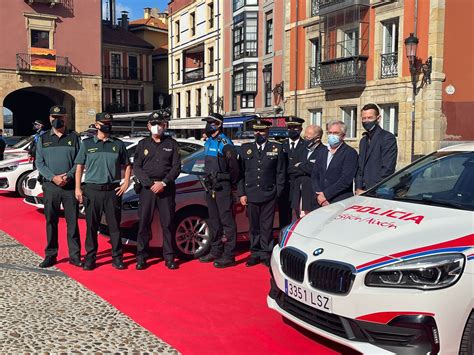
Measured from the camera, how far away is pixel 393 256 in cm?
330

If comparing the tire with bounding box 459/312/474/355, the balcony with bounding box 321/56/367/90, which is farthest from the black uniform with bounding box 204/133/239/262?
the balcony with bounding box 321/56/367/90

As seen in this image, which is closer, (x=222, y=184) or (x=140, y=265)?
(x=140, y=265)

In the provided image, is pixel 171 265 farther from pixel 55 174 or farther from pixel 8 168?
pixel 8 168

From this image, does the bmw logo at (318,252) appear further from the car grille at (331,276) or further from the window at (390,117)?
the window at (390,117)

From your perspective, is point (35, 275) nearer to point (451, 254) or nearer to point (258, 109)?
point (451, 254)

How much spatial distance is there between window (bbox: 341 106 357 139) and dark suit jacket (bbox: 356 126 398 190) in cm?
1700

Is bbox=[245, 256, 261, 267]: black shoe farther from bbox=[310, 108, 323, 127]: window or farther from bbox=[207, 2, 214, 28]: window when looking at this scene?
bbox=[207, 2, 214, 28]: window

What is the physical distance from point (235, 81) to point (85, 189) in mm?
27948

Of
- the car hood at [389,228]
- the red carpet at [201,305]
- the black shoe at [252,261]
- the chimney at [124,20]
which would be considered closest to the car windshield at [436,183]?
the car hood at [389,228]

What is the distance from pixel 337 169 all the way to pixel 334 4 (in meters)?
18.9

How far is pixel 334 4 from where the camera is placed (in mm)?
22812

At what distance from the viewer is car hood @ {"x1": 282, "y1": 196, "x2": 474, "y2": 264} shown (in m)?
3.31

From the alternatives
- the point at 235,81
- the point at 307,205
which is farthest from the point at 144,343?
the point at 235,81

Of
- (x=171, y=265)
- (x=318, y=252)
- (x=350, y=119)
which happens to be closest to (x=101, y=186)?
(x=171, y=265)
